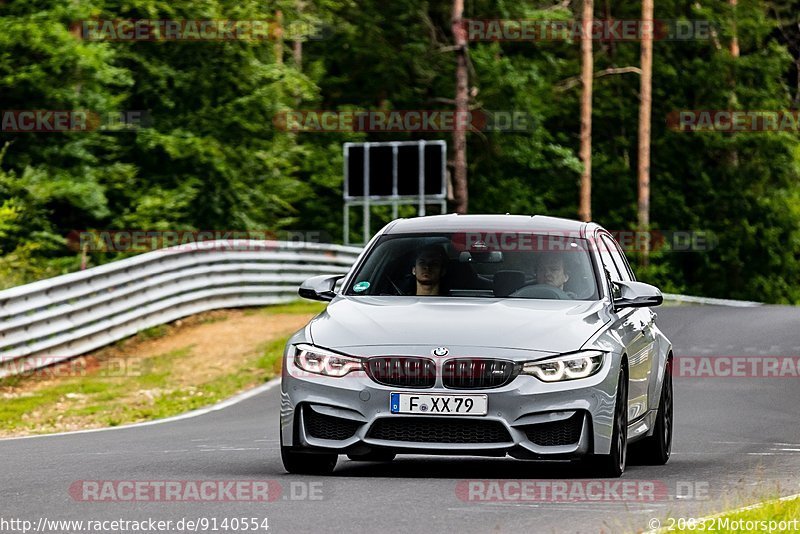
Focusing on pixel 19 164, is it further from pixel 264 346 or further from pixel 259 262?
pixel 264 346

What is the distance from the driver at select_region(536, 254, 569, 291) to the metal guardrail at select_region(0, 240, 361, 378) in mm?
9319

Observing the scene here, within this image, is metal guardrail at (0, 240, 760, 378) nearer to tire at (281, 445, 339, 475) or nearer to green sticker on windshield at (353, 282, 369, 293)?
green sticker on windshield at (353, 282, 369, 293)

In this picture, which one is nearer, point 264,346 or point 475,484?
point 475,484

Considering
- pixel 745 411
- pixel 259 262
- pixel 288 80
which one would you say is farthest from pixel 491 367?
pixel 288 80

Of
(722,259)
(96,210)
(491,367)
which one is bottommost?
(722,259)

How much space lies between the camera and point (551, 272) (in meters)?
10.8

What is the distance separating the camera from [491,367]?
9508 millimetres

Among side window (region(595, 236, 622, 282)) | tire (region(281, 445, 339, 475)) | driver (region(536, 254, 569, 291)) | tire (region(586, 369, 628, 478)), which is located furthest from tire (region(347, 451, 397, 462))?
side window (region(595, 236, 622, 282))

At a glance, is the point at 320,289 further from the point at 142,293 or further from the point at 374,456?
the point at 142,293

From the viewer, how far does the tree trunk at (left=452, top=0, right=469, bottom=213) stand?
166 feet

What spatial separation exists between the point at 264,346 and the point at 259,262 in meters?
6.29

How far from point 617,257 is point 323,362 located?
2947 millimetres

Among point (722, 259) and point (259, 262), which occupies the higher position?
point (259, 262)

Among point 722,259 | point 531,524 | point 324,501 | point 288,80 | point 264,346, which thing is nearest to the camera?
point 531,524
